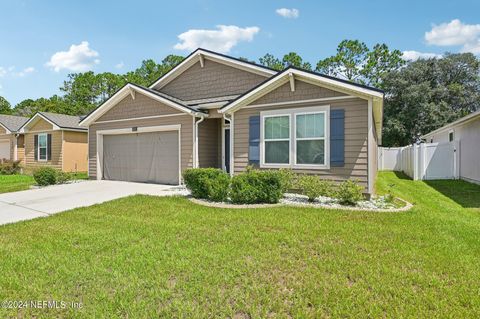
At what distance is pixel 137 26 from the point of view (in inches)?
532

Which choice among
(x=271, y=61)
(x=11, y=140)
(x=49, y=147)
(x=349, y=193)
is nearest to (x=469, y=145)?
A: (x=349, y=193)

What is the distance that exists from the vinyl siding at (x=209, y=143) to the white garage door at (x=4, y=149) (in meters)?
18.6

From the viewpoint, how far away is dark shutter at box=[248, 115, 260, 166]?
384 inches

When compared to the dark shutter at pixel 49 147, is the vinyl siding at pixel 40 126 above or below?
above

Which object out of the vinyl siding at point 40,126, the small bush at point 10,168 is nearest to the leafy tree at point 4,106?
the small bush at point 10,168

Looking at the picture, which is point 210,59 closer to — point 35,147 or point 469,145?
point 469,145

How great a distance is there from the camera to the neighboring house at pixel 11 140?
20.7 meters

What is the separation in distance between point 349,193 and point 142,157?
9481 millimetres

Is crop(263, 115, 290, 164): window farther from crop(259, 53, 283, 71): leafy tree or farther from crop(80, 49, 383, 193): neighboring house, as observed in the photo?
crop(259, 53, 283, 71): leafy tree

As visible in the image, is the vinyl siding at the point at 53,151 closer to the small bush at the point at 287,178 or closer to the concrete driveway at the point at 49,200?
the concrete driveway at the point at 49,200

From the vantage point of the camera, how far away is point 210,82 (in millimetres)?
13680

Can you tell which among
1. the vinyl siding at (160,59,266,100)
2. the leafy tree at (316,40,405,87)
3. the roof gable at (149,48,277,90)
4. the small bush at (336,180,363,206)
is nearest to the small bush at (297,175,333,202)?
the small bush at (336,180,363,206)

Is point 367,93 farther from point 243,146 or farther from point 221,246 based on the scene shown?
point 221,246

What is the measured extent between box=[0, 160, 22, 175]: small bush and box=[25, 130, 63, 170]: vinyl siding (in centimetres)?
73
